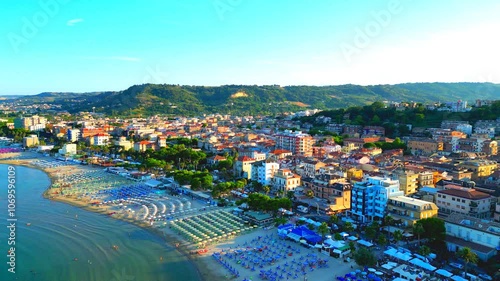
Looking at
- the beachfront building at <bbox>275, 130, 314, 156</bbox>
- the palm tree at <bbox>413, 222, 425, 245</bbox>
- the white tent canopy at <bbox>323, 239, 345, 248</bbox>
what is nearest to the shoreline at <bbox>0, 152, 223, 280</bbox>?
the white tent canopy at <bbox>323, 239, 345, 248</bbox>

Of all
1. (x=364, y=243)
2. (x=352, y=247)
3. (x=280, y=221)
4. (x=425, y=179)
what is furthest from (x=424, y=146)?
(x=352, y=247)

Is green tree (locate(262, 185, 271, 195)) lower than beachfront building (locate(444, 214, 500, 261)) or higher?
lower

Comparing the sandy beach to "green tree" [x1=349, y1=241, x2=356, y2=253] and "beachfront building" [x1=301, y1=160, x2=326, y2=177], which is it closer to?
"green tree" [x1=349, y1=241, x2=356, y2=253]

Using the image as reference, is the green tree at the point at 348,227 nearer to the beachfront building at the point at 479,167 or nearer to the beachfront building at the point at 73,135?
the beachfront building at the point at 479,167

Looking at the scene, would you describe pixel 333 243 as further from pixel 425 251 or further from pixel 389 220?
pixel 425 251

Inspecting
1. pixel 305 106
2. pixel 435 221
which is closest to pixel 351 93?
pixel 305 106

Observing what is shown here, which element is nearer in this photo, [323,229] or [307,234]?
[323,229]

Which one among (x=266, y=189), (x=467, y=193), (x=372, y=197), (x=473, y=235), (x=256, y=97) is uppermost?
(x=256, y=97)

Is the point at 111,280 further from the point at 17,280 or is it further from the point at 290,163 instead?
the point at 290,163
